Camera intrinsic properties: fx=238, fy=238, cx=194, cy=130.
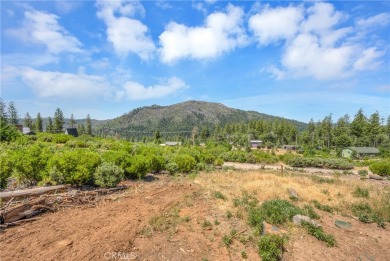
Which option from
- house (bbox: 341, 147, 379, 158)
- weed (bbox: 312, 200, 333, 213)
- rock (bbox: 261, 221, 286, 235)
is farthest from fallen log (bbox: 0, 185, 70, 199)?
house (bbox: 341, 147, 379, 158)

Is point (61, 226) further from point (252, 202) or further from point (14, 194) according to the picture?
point (252, 202)

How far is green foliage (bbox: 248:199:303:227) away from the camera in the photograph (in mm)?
8422

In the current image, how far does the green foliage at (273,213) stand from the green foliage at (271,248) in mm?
1370

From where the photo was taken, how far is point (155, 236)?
23.0ft

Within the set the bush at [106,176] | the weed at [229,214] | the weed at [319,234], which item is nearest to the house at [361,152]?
the weed at [319,234]

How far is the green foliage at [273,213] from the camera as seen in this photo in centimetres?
842

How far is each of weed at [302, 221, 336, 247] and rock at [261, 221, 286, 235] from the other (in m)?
0.90

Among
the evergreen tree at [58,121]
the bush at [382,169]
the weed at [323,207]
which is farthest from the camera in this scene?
the evergreen tree at [58,121]

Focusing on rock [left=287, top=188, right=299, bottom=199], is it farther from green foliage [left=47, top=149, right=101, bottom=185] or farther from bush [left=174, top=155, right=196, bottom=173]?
green foliage [left=47, top=149, right=101, bottom=185]

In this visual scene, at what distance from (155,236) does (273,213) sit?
450 cm

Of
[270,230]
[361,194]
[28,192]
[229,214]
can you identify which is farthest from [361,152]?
[28,192]

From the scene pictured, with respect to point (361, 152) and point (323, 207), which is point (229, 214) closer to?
point (323, 207)

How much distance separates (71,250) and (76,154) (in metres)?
6.04

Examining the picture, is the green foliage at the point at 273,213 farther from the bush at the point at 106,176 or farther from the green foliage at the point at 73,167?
the green foliage at the point at 73,167
